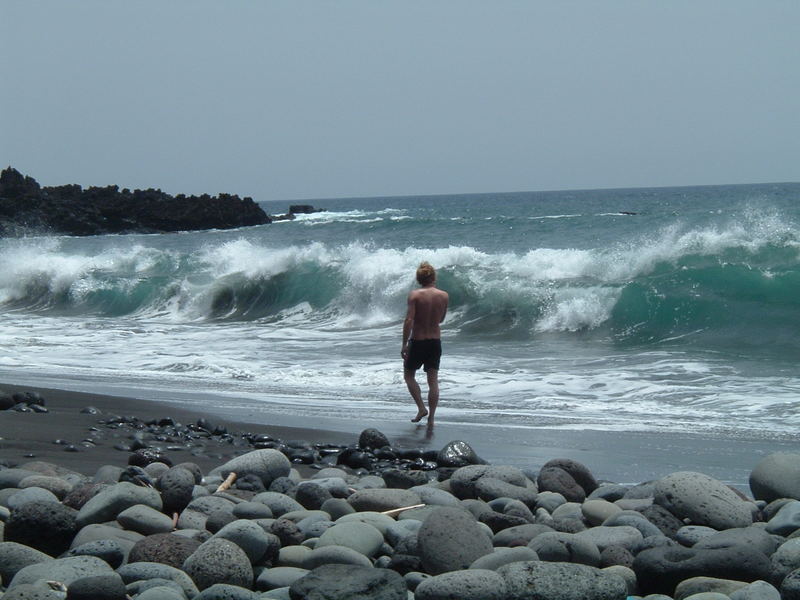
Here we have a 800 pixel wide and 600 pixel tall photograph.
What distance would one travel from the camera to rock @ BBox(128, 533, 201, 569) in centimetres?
408

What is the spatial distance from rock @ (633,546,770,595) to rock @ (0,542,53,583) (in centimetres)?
247

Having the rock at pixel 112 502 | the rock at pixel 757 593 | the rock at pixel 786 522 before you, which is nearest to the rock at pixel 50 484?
the rock at pixel 112 502

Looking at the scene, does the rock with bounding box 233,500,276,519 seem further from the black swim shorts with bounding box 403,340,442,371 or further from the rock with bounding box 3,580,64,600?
the black swim shorts with bounding box 403,340,442,371

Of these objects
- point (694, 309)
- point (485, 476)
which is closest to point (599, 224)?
point (694, 309)

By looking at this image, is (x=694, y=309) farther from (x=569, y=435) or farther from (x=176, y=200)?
(x=176, y=200)

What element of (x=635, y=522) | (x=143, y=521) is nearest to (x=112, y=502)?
(x=143, y=521)

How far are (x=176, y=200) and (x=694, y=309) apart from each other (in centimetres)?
5397

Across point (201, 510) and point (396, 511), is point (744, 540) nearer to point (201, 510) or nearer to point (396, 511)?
point (396, 511)

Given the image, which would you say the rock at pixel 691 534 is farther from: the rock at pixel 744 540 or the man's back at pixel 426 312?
the man's back at pixel 426 312

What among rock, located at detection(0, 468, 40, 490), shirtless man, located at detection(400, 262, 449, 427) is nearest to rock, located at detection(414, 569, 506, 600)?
rock, located at detection(0, 468, 40, 490)

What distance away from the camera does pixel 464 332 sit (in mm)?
15602

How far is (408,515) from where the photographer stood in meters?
4.94

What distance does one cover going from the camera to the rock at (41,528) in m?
4.36

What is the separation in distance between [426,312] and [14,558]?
5019 mm
